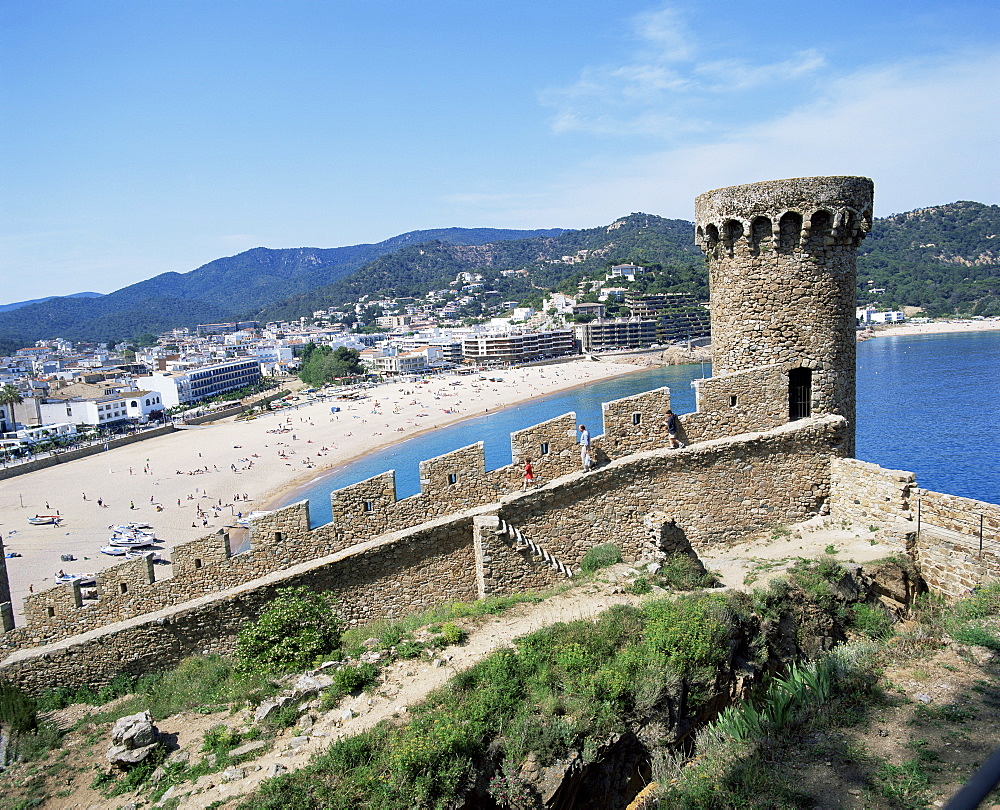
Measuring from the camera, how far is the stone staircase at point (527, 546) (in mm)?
10953

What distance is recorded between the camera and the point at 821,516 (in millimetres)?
12203

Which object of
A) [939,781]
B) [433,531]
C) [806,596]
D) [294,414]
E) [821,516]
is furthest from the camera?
[294,414]

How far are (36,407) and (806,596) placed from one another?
325 ft

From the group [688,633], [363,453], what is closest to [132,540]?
[363,453]

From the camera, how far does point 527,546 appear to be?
434 inches

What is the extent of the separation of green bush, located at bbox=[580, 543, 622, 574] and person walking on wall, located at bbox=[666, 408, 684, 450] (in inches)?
82.4

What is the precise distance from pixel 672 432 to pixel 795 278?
3547 mm

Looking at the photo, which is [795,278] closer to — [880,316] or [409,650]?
[409,650]

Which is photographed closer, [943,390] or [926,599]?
[926,599]

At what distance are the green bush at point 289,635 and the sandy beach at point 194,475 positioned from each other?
2431 centimetres

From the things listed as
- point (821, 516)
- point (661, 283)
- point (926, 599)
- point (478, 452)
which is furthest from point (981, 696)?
point (661, 283)

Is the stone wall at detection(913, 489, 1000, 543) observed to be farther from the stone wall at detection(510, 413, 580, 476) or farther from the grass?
the stone wall at detection(510, 413, 580, 476)

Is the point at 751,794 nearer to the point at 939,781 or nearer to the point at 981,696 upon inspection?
the point at 939,781

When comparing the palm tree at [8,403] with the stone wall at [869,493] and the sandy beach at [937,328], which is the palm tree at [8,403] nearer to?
the stone wall at [869,493]
